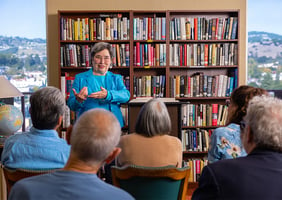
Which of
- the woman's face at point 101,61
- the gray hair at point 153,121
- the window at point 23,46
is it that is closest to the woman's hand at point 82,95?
the woman's face at point 101,61

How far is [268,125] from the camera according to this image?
1375 mm

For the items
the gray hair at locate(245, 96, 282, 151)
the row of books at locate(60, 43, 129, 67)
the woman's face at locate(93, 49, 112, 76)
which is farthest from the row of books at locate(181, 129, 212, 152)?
the gray hair at locate(245, 96, 282, 151)

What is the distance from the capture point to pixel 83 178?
44.8 inches

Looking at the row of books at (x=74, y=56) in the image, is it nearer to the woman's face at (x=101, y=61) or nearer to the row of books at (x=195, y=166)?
the woman's face at (x=101, y=61)

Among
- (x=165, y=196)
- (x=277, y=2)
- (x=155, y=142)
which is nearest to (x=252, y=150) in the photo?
(x=165, y=196)

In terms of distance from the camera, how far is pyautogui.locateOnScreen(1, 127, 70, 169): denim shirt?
1.80 m

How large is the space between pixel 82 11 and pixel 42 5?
1.11 meters

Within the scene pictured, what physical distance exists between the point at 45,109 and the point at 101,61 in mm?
1483

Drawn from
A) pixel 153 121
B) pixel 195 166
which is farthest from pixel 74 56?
pixel 153 121

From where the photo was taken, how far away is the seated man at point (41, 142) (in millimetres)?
1803

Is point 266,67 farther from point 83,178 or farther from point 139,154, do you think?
point 83,178

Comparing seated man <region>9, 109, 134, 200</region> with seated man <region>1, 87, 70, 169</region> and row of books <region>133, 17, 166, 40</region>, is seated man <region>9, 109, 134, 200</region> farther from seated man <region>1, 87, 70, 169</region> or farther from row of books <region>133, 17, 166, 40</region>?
row of books <region>133, 17, 166, 40</region>

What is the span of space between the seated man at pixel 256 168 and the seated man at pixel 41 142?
2.40ft

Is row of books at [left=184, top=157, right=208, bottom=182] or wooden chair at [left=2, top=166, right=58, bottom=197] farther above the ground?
wooden chair at [left=2, top=166, right=58, bottom=197]
